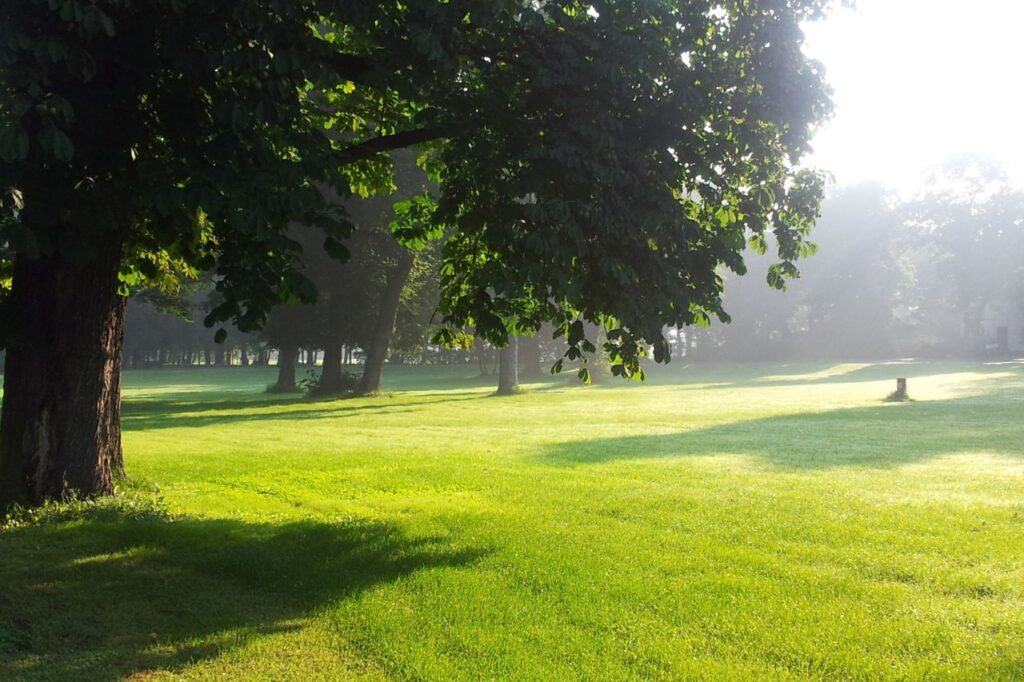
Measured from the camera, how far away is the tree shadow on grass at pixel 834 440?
51.5 ft

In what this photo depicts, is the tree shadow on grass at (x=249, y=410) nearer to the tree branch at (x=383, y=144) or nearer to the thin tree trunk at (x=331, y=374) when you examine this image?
the thin tree trunk at (x=331, y=374)

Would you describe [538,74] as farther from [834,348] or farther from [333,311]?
[834,348]

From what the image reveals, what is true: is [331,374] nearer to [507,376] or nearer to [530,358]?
[507,376]

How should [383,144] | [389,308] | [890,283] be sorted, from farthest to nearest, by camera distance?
[890,283] → [389,308] → [383,144]

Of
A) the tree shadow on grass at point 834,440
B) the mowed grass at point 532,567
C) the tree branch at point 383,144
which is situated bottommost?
the tree shadow on grass at point 834,440

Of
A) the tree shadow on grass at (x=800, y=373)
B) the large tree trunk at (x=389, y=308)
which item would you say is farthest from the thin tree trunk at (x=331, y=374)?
the tree shadow on grass at (x=800, y=373)

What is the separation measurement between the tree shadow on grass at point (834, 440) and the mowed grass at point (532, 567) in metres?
0.18

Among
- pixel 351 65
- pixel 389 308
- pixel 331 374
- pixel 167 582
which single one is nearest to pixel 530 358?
pixel 331 374

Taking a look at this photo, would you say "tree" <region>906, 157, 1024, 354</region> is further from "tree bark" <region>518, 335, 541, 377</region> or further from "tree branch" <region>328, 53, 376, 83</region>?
"tree branch" <region>328, 53, 376, 83</region>

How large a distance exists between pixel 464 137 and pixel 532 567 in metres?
4.27

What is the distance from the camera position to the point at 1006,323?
274 ft

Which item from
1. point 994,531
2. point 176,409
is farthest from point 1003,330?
point 994,531

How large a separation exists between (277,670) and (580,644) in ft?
6.45

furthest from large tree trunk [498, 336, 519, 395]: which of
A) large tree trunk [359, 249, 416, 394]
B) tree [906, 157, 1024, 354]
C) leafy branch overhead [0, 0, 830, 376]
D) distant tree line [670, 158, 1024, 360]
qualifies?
tree [906, 157, 1024, 354]
